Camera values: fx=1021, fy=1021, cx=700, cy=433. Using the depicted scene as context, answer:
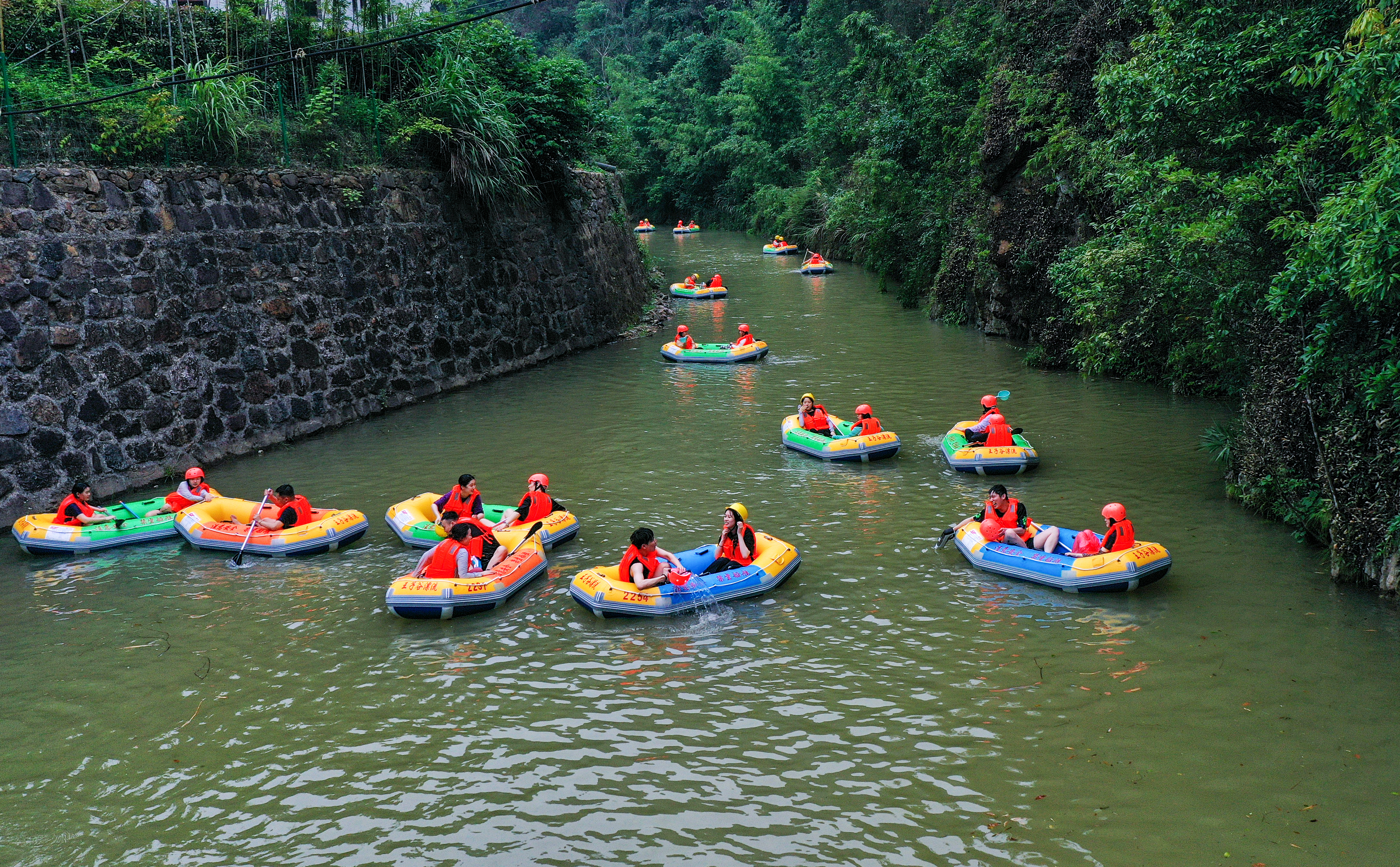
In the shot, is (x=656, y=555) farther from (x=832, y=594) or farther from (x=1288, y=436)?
(x=1288, y=436)

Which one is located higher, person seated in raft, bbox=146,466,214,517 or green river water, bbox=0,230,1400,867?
person seated in raft, bbox=146,466,214,517

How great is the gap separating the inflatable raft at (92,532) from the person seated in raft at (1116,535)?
10.1 meters

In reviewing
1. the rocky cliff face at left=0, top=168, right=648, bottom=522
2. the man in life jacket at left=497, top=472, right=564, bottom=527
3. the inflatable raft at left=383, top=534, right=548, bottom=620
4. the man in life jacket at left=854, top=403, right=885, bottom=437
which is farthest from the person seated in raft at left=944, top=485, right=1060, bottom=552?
the rocky cliff face at left=0, top=168, right=648, bottom=522

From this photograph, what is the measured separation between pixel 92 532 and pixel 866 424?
392 inches

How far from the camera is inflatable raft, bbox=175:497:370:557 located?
37.3 ft

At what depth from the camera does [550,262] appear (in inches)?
878

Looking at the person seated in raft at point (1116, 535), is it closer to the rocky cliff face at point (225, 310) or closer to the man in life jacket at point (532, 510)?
the man in life jacket at point (532, 510)

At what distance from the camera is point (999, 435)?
45.2ft

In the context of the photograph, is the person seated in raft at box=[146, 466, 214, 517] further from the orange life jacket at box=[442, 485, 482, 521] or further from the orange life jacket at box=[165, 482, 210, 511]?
the orange life jacket at box=[442, 485, 482, 521]

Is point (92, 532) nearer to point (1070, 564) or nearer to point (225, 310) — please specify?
point (225, 310)

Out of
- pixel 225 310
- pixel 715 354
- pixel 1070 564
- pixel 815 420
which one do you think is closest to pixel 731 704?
pixel 1070 564

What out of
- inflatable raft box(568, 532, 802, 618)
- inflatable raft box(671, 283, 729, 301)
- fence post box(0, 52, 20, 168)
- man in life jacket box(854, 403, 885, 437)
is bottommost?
inflatable raft box(568, 532, 802, 618)

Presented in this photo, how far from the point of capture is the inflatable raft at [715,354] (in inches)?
881

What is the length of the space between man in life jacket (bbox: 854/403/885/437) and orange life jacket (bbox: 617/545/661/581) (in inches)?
219
